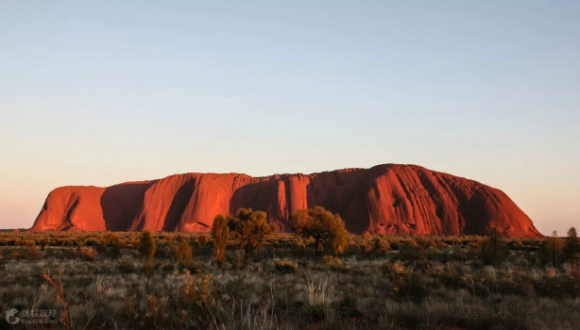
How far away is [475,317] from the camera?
865 centimetres

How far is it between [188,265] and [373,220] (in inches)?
2466

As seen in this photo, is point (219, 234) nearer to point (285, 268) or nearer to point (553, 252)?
point (285, 268)

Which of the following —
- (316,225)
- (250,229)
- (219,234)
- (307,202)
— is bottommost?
(250,229)

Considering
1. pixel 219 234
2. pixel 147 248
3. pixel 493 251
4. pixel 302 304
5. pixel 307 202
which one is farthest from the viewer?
pixel 307 202

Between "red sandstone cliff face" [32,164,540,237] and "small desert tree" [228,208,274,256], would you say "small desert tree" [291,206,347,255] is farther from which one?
"red sandstone cliff face" [32,164,540,237]

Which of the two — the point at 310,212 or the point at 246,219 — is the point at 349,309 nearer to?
the point at 246,219

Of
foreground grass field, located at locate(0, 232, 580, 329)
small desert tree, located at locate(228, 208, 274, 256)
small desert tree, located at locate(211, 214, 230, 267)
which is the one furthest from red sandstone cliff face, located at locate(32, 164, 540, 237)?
foreground grass field, located at locate(0, 232, 580, 329)

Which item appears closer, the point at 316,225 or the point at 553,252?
the point at 553,252

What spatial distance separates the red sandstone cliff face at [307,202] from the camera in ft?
269

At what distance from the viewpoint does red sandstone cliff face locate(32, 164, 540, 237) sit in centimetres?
8194

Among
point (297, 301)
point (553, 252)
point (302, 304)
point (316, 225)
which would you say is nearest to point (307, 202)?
point (316, 225)

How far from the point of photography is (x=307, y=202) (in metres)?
91.3

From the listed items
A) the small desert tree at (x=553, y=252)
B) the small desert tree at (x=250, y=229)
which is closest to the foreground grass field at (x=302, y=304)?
the small desert tree at (x=553, y=252)

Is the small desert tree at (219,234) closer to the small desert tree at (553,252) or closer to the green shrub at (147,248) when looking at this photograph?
the green shrub at (147,248)
